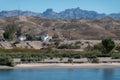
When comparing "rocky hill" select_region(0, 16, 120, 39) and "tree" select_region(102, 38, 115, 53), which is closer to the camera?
"tree" select_region(102, 38, 115, 53)

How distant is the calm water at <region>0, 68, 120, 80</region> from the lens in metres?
47.2

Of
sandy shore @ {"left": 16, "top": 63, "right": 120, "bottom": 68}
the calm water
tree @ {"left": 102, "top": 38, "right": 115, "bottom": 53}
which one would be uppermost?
tree @ {"left": 102, "top": 38, "right": 115, "bottom": 53}

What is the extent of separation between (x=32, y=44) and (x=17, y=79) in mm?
59241

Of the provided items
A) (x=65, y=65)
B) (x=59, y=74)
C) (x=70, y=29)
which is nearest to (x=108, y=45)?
(x=65, y=65)

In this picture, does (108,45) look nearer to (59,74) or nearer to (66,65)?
(66,65)

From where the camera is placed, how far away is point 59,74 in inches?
2016

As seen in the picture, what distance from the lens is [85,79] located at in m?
45.3

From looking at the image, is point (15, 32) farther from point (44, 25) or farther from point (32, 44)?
point (44, 25)

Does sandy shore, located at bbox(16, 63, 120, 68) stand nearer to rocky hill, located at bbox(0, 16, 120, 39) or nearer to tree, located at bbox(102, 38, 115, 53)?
tree, located at bbox(102, 38, 115, 53)

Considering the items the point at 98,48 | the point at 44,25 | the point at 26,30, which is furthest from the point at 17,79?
the point at 44,25

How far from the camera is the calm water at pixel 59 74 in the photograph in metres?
47.2

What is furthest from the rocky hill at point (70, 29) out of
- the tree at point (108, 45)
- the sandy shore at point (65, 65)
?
the sandy shore at point (65, 65)

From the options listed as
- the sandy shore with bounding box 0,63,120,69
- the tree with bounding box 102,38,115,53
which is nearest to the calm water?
the sandy shore with bounding box 0,63,120,69

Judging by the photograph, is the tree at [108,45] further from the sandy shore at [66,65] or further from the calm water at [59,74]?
the calm water at [59,74]
